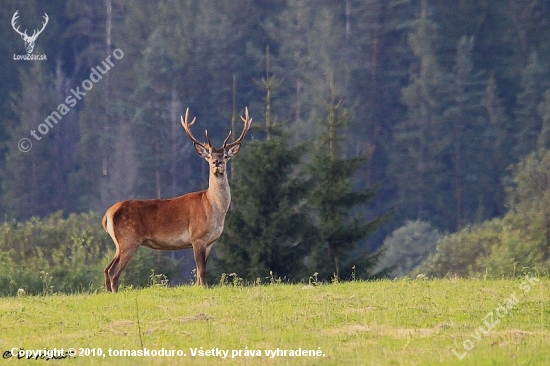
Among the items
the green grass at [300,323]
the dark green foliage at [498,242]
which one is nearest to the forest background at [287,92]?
the dark green foliage at [498,242]

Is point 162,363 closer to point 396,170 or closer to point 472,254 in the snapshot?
point 472,254

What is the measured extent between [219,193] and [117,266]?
177 cm

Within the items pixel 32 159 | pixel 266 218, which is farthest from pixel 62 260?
pixel 32 159

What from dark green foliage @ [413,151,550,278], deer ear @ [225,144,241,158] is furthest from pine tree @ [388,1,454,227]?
deer ear @ [225,144,241,158]

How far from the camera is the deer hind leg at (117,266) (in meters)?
17.8

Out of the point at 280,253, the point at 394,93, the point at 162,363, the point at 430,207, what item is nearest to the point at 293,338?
the point at 162,363

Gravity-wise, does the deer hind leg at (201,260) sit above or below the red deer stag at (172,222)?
below

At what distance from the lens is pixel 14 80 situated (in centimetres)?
7956

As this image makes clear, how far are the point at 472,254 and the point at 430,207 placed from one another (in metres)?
26.1

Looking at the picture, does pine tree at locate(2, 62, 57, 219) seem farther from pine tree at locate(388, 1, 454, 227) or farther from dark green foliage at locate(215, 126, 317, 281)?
dark green foliage at locate(215, 126, 317, 281)

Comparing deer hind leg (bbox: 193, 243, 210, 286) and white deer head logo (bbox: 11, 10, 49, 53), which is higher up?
white deer head logo (bbox: 11, 10, 49, 53)

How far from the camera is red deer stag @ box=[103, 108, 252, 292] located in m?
18.1

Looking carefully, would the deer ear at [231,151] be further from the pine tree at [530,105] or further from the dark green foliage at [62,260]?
the pine tree at [530,105]

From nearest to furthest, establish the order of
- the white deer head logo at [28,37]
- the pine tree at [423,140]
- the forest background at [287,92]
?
the pine tree at [423,140]
the forest background at [287,92]
the white deer head logo at [28,37]
